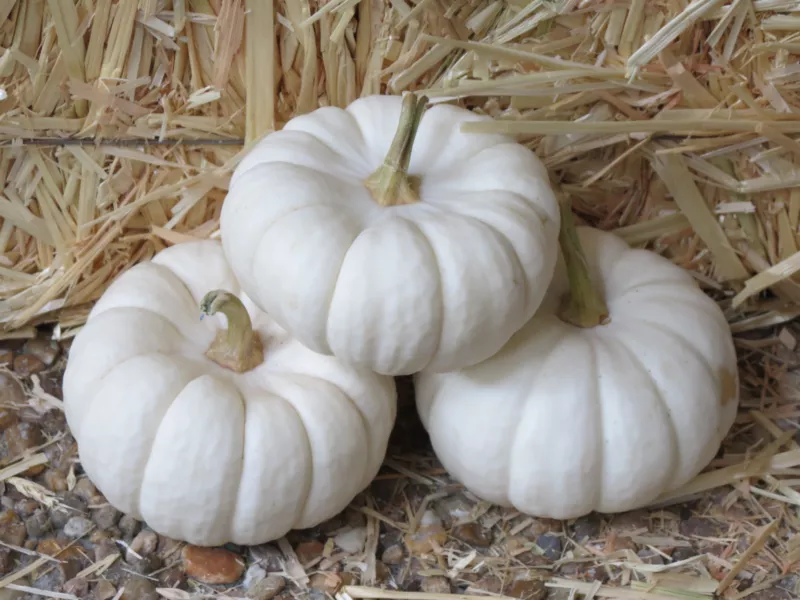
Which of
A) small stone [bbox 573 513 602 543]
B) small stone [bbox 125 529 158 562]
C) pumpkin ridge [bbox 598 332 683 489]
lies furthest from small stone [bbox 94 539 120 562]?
pumpkin ridge [bbox 598 332 683 489]

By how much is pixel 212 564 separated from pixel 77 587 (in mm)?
207

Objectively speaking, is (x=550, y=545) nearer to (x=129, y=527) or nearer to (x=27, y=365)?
(x=129, y=527)

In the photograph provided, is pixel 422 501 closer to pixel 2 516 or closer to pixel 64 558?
pixel 64 558

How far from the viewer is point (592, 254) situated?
153 centimetres

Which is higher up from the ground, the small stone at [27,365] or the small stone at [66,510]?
the small stone at [27,365]

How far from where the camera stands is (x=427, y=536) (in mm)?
1418

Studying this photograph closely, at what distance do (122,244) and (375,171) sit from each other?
640mm

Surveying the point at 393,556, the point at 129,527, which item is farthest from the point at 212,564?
the point at 393,556

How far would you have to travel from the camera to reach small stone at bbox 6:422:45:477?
1510 mm

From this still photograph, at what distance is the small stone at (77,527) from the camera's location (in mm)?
1395

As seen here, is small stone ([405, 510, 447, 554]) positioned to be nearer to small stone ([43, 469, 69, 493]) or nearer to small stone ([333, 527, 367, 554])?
small stone ([333, 527, 367, 554])

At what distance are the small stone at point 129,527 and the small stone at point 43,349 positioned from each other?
0.46 meters

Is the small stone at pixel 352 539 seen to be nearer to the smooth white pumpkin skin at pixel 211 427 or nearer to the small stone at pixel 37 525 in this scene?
the smooth white pumpkin skin at pixel 211 427

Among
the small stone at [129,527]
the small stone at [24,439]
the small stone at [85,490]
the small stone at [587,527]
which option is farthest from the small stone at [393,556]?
the small stone at [24,439]
